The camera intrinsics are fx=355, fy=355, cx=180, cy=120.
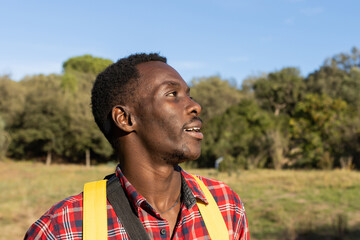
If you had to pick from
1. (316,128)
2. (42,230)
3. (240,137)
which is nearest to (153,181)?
(42,230)

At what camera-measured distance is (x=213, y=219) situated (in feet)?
5.26

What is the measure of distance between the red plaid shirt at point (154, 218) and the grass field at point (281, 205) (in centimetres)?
570

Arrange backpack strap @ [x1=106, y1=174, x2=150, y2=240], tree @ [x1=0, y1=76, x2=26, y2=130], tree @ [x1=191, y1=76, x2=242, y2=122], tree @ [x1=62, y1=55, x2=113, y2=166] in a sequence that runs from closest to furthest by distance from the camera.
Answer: backpack strap @ [x1=106, y1=174, x2=150, y2=240] → tree @ [x1=62, y1=55, x2=113, y2=166] → tree @ [x1=0, y1=76, x2=26, y2=130] → tree @ [x1=191, y1=76, x2=242, y2=122]

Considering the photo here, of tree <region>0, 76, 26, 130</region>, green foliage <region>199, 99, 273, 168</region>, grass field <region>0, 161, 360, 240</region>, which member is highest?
tree <region>0, 76, 26, 130</region>

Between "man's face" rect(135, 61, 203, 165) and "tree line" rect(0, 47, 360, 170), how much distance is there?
1341cm

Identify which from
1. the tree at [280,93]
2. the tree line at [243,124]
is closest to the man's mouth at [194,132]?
the tree line at [243,124]

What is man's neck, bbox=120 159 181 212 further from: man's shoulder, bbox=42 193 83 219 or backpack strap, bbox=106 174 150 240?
man's shoulder, bbox=42 193 83 219

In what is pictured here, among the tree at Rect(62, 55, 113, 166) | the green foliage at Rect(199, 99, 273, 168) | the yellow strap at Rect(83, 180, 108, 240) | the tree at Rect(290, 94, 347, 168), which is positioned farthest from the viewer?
the tree at Rect(62, 55, 113, 166)

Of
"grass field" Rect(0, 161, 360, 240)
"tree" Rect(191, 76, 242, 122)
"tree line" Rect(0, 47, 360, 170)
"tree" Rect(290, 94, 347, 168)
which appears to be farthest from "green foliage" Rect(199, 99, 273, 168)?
"tree" Rect(191, 76, 242, 122)

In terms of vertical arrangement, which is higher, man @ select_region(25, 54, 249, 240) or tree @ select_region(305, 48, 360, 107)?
A: tree @ select_region(305, 48, 360, 107)

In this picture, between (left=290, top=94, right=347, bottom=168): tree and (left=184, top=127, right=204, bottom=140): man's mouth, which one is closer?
(left=184, top=127, right=204, bottom=140): man's mouth

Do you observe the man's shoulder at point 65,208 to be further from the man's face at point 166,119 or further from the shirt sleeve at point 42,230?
the man's face at point 166,119

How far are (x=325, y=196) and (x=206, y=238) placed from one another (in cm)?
996

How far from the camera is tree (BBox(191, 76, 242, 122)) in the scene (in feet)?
118
